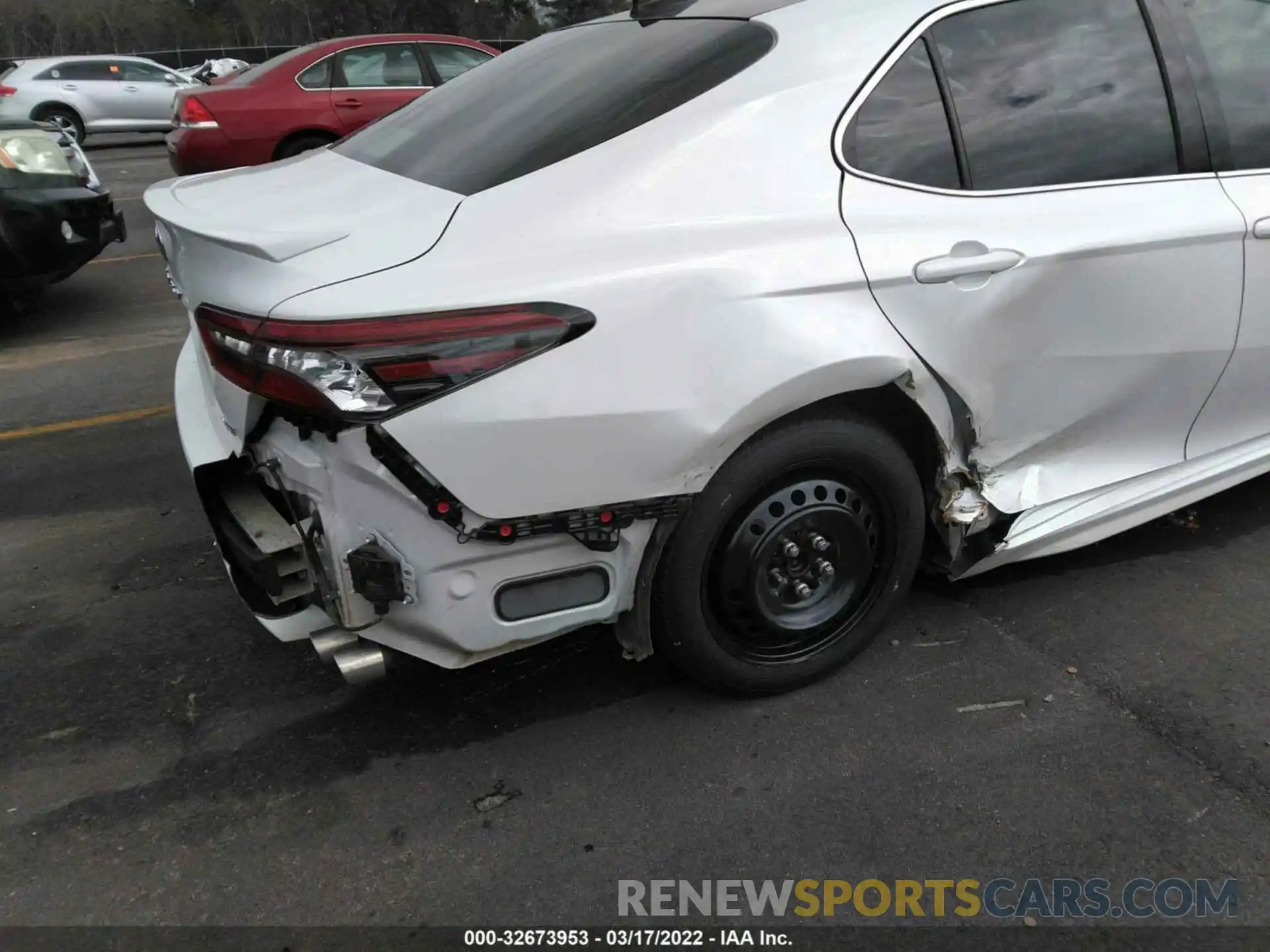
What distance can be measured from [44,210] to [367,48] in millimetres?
4732

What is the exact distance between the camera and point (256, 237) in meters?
2.11

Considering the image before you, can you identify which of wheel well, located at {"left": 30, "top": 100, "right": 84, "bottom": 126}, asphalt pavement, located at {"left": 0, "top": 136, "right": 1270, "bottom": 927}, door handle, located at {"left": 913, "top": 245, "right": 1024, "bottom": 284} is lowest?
asphalt pavement, located at {"left": 0, "top": 136, "right": 1270, "bottom": 927}

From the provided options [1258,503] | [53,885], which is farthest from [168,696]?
[1258,503]

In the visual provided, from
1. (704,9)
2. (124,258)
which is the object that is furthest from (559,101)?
(124,258)

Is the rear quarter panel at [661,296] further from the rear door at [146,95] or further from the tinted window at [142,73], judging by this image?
the tinted window at [142,73]

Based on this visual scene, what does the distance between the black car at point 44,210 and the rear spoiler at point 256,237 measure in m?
4.05

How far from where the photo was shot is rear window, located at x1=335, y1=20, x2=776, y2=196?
2273 mm

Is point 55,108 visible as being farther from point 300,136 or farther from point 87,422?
point 87,422

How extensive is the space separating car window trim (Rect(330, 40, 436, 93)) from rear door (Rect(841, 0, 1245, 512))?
294 inches

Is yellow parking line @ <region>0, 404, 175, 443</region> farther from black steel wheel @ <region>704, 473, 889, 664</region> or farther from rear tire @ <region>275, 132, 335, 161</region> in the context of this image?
rear tire @ <region>275, 132, 335, 161</region>

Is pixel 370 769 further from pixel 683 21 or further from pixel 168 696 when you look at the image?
pixel 683 21

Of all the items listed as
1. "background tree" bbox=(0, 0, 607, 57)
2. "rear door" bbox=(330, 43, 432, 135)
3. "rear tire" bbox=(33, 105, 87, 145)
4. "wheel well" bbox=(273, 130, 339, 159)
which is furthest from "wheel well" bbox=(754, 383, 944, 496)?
"background tree" bbox=(0, 0, 607, 57)

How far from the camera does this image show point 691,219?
2145 millimetres

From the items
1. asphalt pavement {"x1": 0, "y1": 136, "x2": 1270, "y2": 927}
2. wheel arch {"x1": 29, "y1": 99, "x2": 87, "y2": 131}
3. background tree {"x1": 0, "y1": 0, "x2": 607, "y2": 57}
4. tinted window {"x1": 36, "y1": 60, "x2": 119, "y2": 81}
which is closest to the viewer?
asphalt pavement {"x1": 0, "y1": 136, "x2": 1270, "y2": 927}
